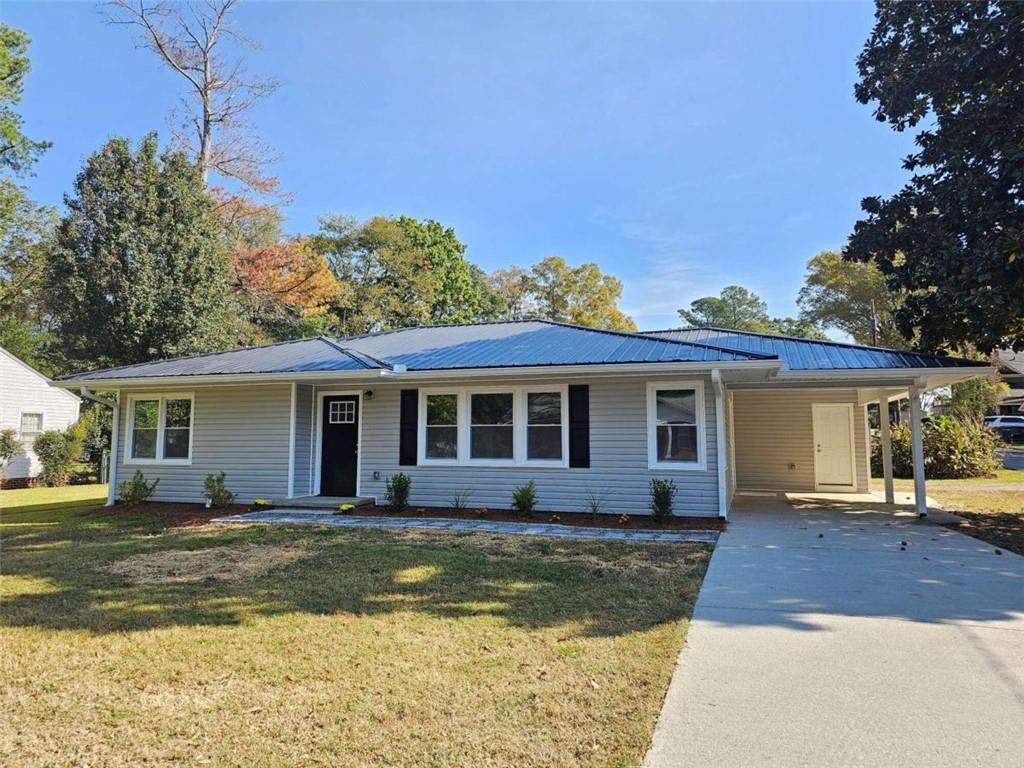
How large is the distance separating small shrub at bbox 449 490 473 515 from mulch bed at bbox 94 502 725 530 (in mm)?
142

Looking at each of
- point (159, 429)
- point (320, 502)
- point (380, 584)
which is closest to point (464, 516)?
point (320, 502)

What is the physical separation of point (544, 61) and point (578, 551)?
8865mm

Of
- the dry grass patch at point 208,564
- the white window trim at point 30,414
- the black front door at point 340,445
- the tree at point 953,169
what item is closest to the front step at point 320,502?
the black front door at point 340,445

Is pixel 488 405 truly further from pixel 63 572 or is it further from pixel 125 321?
pixel 125 321

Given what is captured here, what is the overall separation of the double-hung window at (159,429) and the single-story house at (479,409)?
3 cm

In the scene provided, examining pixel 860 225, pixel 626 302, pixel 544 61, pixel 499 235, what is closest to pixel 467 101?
pixel 544 61

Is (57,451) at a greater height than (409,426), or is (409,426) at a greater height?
(409,426)

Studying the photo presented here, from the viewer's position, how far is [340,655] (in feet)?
12.3

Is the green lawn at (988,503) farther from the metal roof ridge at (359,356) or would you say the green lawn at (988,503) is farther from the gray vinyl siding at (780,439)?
the metal roof ridge at (359,356)

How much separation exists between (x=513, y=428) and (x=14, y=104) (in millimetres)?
23846

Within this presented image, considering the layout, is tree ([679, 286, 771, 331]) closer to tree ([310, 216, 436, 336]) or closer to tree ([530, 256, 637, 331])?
tree ([530, 256, 637, 331])

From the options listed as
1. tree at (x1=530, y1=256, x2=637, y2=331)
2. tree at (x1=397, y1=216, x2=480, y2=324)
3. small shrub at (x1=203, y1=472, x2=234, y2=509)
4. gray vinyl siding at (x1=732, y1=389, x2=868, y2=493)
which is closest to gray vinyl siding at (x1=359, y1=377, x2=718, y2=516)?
small shrub at (x1=203, y1=472, x2=234, y2=509)

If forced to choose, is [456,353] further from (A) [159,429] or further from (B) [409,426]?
(A) [159,429]

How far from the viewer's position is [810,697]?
3.15 metres
